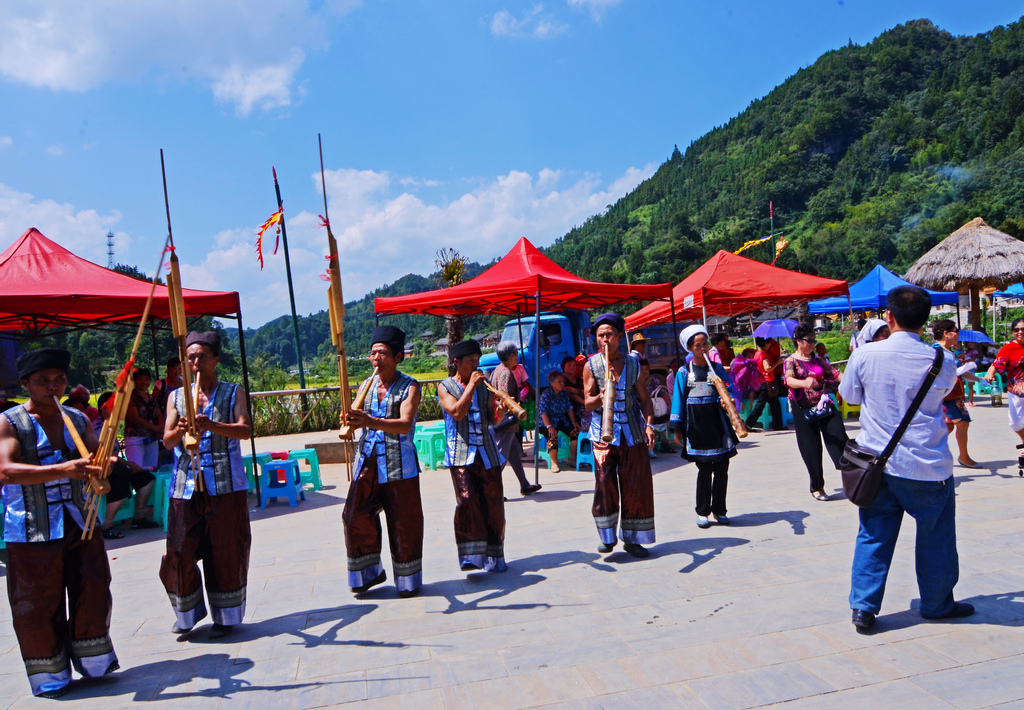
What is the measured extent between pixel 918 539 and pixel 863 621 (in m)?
0.49

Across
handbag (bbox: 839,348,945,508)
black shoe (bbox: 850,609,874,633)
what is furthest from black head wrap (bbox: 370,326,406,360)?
black shoe (bbox: 850,609,874,633)

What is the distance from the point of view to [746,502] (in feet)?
21.1

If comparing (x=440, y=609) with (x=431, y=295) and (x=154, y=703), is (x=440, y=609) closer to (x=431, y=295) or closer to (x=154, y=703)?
(x=154, y=703)

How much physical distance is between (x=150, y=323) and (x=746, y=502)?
23.9ft

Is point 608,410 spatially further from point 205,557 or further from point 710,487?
point 205,557

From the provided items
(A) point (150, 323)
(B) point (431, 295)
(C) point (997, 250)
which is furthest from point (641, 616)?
(C) point (997, 250)

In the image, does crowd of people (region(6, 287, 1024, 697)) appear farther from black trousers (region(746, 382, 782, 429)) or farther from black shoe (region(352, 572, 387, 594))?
black trousers (region(746, 382, 782, 429))

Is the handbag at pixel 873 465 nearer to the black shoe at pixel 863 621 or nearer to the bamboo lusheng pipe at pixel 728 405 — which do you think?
the black shoe at pixel 863 621

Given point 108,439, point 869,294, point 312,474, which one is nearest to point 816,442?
point 108,439

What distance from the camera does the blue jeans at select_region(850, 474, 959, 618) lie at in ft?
10.9

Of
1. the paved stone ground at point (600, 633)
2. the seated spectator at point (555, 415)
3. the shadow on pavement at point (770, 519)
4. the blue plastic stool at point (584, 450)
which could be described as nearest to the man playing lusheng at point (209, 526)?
the paved stone ground at point (600, 633)

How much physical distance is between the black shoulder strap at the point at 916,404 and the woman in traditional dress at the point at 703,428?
2.23m

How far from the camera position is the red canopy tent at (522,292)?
865 centimetres

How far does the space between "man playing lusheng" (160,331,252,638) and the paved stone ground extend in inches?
8.8
